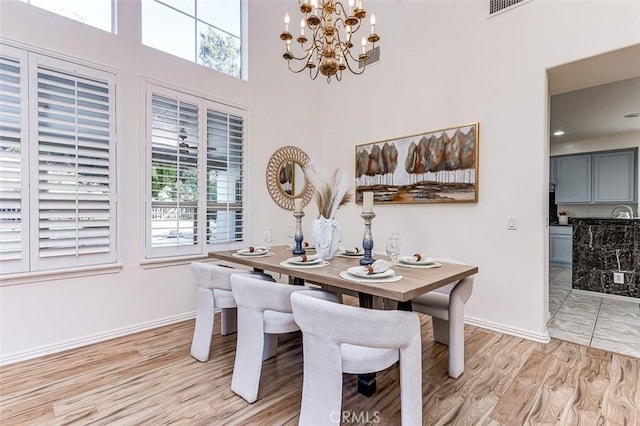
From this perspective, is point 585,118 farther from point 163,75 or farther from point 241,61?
point 163,75

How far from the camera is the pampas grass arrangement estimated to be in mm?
2246

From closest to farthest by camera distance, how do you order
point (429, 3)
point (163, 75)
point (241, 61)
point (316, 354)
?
point (316, 354)
point (163, 75)
point (429, 3)
point (241, 61)

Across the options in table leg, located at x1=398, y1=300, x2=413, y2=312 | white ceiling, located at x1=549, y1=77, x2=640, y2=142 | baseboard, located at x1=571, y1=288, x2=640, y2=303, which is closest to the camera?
table leg, located at x1=398, y1=300, x2=413, y2=312

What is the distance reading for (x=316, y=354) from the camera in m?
1.49

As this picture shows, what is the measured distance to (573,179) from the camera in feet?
20.2

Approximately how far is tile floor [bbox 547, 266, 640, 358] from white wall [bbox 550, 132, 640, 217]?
2871mm

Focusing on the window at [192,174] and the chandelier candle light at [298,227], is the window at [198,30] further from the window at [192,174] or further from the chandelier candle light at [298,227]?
the chandelier candle light at [298,227]

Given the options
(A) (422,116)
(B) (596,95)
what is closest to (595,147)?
(B) (596,95)

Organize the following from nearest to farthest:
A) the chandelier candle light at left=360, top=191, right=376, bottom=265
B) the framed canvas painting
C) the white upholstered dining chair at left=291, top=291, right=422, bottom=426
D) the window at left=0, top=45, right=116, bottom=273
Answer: the white upholstered dining chair at left=291, top=291, right=422, bottom=426
the chandelier candle light at left=360, top=191, right=376, bottom=265
the window at left=0, top=45, right=116, bottom=273
the framed canvas painting

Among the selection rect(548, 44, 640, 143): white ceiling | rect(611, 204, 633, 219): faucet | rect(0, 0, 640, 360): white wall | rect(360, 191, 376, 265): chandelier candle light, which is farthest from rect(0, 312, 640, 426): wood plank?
rect(611, 204, 633, 219): faucet

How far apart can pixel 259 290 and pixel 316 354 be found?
1.69 ft

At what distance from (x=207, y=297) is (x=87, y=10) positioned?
271cm

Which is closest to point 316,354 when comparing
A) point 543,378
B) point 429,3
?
point 543,378

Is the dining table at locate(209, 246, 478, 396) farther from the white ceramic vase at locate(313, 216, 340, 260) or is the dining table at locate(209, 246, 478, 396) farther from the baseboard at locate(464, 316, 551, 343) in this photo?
the baseboard at locate(464, 316, 551, 343)
